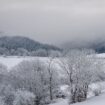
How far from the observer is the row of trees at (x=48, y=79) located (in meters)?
44.9

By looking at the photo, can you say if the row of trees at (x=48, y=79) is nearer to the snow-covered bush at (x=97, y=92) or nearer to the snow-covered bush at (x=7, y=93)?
the snow-covered bush at (x=7, y=93)

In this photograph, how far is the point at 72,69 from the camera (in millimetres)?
45969

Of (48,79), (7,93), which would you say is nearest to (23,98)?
(7,93)

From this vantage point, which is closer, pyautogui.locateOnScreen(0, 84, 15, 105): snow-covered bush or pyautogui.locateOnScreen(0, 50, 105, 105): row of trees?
pyautogui.locateOnScreen(0, 50, 105, 105): row of trees

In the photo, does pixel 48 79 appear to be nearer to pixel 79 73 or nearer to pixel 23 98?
pixel 23 98

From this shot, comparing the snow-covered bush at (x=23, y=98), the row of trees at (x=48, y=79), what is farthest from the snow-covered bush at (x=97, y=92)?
the snow-covered bush at (x=23, y=98)

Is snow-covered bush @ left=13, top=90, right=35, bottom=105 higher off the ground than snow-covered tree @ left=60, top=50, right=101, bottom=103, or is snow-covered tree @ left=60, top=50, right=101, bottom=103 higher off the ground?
snow-covered tree @ left=60, top=50, right=101, bottom=103

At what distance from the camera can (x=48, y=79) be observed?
184 feet

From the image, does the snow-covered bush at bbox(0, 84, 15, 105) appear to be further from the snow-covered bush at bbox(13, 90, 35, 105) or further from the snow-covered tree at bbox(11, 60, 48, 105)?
the snow-covered tree at bbox(11, 60, 48, 105)

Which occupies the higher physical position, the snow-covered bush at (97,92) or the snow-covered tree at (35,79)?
the snow-covered tree at (35,79)

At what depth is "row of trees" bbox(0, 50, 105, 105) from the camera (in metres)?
44.9

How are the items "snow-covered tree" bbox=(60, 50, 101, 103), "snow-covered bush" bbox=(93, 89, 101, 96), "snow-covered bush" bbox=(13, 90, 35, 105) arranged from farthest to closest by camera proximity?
"snow-covered bush" bbox=(93, 89, 101, 96) < "snow-covered bush" bbox=(13, 90, 35, 105) < "snow-covered tree" bbox=(60, 50, 101, 103)

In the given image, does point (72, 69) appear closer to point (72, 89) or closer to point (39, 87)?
point (72, 89)

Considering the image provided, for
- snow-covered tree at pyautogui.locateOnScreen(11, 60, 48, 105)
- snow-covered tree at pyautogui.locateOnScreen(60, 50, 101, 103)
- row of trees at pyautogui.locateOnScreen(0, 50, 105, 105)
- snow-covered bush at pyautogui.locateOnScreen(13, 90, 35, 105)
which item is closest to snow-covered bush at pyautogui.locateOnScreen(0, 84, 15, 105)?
row of trees at pyautogui.locateOnScreen(0, 50, 105, 105)
